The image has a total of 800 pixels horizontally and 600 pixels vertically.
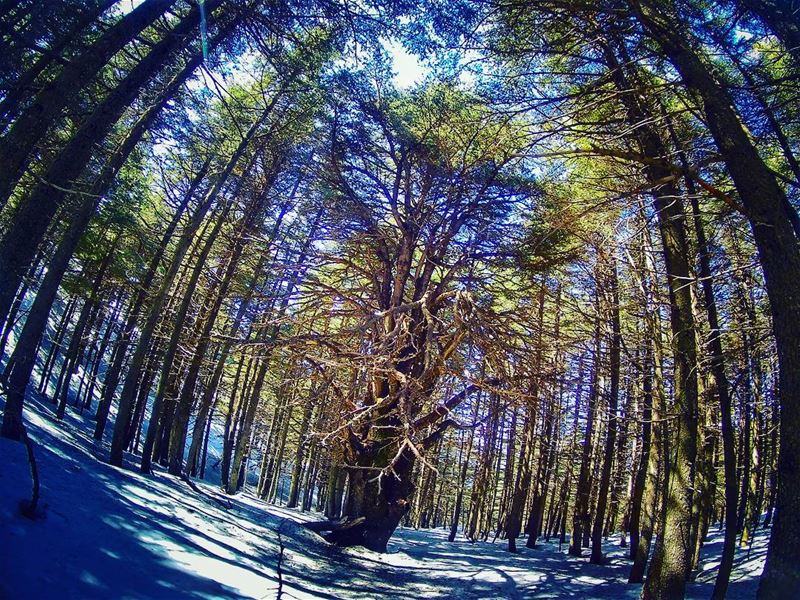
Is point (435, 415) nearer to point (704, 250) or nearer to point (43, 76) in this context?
point (704, 250)

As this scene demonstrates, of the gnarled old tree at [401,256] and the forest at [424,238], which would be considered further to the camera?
the gnarled old tree at [401,256]

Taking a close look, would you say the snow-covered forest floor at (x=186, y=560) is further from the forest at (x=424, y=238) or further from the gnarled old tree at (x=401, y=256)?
the gnarled old tree at (x=401, y=256)

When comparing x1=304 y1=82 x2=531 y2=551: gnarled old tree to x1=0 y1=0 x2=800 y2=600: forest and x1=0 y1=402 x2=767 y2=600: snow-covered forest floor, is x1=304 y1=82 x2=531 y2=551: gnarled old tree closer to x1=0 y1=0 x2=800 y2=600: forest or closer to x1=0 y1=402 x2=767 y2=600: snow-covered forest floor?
x1=0 y1=0 x2=800 y2=600: forest

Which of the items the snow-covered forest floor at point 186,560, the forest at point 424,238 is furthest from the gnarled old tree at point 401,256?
the snow-covered forest floor at point 186,560

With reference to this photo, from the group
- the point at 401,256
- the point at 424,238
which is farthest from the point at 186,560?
the point at 424,238

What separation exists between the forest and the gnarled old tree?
0.09m

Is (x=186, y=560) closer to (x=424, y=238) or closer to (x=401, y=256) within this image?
(x=401, y=256)

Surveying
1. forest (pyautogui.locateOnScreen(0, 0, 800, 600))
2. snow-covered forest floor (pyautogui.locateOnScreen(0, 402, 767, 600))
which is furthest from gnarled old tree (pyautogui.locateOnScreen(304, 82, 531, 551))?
snow-covered forest floor (pyautogui.locateOnScreen(0, 402, 767, 600))

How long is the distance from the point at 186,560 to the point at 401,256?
8.85 meters

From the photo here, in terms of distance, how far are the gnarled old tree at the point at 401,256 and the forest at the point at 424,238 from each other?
0.09m

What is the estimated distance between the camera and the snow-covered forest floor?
3758 mm

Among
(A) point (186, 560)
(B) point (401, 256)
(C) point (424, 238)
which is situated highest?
(C) point (424, 238)

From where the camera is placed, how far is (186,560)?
5145mm

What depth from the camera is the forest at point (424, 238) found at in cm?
522
